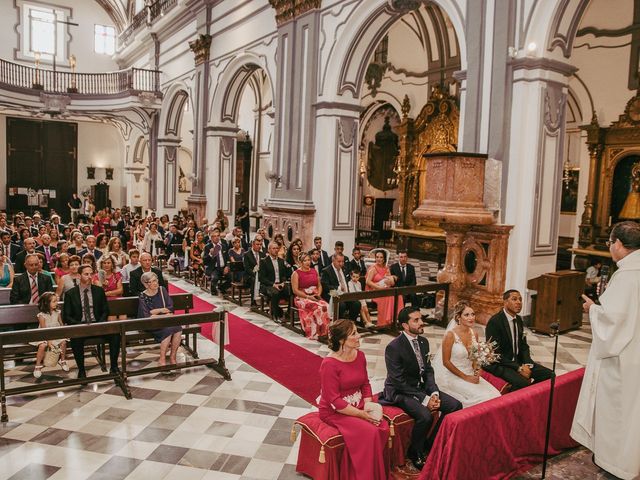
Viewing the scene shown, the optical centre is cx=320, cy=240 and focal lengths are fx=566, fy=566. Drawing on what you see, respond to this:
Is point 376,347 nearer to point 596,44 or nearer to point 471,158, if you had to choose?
point 471,158

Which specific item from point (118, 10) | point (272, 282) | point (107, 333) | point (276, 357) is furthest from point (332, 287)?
point (118, 10)

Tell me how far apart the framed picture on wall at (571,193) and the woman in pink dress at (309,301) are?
30.0 ft

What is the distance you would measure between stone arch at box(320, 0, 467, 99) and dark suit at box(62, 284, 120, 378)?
7.33 metres

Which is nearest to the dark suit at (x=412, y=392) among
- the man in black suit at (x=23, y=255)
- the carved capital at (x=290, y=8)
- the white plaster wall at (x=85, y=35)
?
the man in black suit at (x=23, y=255)

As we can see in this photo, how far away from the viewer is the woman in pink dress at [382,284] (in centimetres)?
851

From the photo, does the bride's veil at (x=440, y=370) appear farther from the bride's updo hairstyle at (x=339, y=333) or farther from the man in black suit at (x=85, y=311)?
the man in black suit at (x=85, y=311)

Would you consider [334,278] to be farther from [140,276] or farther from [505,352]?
[505,352]

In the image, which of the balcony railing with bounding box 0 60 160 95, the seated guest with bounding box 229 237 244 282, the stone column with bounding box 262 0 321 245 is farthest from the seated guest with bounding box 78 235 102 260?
the balcony railing with bounding box 0 60 160 95

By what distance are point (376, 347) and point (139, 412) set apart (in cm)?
339

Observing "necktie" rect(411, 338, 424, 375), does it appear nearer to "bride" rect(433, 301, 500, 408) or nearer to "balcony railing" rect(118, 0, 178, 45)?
"bride" rect(433, 301, 500, 408)

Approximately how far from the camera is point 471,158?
822 centimetres

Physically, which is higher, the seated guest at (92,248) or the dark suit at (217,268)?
the seated guest at (92,248)

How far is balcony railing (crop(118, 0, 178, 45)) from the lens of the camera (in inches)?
788

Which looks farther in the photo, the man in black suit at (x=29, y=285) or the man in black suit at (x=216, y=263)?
the man in black suit at (x=216, y=263)
